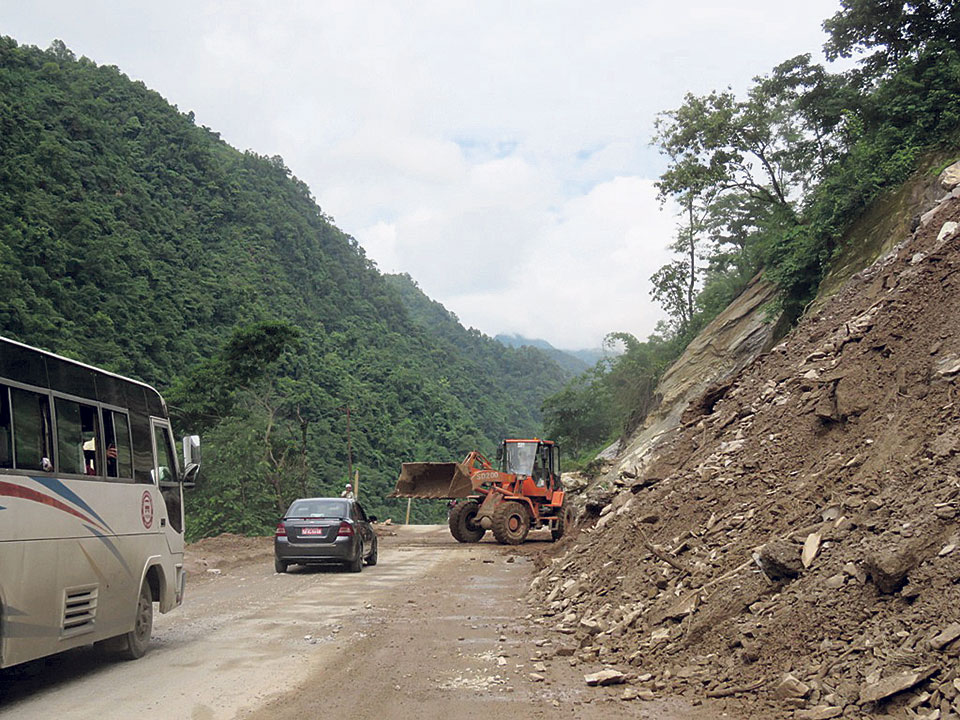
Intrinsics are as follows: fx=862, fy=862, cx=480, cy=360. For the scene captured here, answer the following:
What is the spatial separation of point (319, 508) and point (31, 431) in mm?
11823

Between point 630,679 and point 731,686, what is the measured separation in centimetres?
107

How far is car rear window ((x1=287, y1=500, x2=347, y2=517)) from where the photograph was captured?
18.8 m

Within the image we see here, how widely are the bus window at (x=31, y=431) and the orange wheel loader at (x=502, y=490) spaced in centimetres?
1872

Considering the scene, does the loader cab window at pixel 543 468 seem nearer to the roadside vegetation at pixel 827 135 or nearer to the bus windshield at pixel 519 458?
the bus windshield at pixel 519 458

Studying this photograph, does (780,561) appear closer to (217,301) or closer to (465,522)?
(465,522)

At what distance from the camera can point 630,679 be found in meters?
8.02

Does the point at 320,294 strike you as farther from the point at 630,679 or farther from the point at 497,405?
the point at 630,679

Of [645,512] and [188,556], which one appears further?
[188,556]

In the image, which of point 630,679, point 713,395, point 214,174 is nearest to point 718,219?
point 713,395

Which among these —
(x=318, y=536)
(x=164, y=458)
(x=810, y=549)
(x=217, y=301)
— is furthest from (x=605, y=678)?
(x=217, y=301)

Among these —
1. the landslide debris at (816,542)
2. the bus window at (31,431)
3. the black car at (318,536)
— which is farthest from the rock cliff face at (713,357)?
the bus window at (31,431)

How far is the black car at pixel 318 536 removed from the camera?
61.0 ft

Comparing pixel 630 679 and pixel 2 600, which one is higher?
pixel 2 600

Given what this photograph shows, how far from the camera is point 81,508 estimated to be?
325 inches
